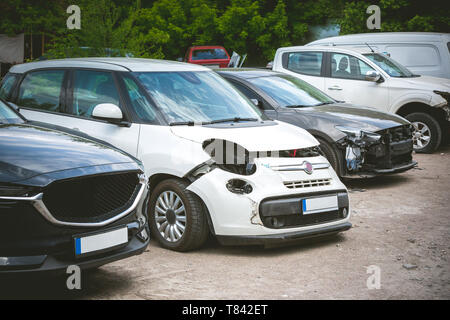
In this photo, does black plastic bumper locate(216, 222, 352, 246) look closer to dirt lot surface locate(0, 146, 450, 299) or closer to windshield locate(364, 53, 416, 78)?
dirt lot surface locate(0, 146, 450, 299)

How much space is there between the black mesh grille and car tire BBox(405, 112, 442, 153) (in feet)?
28.2

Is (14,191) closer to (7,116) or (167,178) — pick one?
(7,116)

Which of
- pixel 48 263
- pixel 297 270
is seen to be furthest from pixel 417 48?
pixel 48 263

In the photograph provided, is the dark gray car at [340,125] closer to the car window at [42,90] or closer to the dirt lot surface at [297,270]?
the dirt lot surface at [297,270]

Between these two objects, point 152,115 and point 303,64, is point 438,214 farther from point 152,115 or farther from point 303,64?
point 303,64

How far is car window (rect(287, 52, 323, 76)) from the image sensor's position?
41.2 feet

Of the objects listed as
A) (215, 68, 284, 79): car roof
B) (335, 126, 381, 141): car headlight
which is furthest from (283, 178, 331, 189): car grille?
(215, 68, 284, 79): car roof

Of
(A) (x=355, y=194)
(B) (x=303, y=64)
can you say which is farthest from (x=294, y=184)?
(B) (x=303, y=64)

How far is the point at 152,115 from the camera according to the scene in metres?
6.29

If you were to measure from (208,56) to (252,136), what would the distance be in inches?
906
